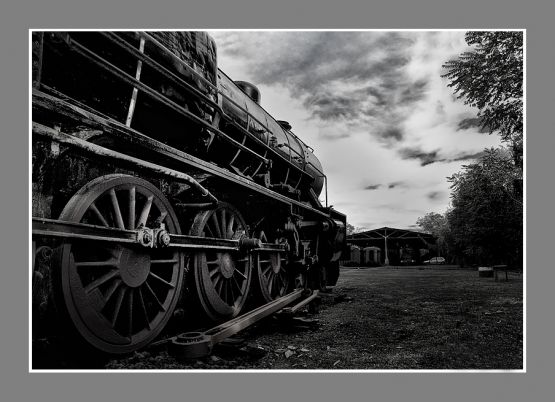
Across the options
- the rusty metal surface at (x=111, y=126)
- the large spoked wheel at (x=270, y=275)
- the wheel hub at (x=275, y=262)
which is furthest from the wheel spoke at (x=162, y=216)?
the wheel hub at (x=275, y=262)

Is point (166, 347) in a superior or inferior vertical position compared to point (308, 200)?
inferior

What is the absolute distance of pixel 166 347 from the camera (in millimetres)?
2570

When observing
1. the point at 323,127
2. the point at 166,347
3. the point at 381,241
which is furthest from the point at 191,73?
the point at 381,241

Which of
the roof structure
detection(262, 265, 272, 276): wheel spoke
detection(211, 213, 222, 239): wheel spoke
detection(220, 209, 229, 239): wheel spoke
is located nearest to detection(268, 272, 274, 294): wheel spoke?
detection(262, 265, 272, 276): wheel spoke

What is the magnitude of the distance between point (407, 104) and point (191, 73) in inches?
88.6

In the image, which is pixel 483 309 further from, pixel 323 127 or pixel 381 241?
pixel 381 241

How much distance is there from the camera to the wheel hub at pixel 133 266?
7.67 ft

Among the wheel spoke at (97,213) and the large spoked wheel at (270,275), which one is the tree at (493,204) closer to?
the large spoked wheel at (270,275)

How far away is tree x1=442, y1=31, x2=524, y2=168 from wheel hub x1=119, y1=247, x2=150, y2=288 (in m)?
3.50

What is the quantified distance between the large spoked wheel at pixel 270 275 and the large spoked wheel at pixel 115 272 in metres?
1.74

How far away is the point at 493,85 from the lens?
4.32 meters

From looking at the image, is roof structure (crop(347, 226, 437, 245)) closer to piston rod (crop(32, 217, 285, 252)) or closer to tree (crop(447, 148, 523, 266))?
tree (crop(447, 148, 523, 266))

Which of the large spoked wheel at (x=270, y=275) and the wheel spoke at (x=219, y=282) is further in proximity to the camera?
the large spoked wheel at (x=270, y=275)

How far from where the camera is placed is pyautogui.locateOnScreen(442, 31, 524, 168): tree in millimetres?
3906
